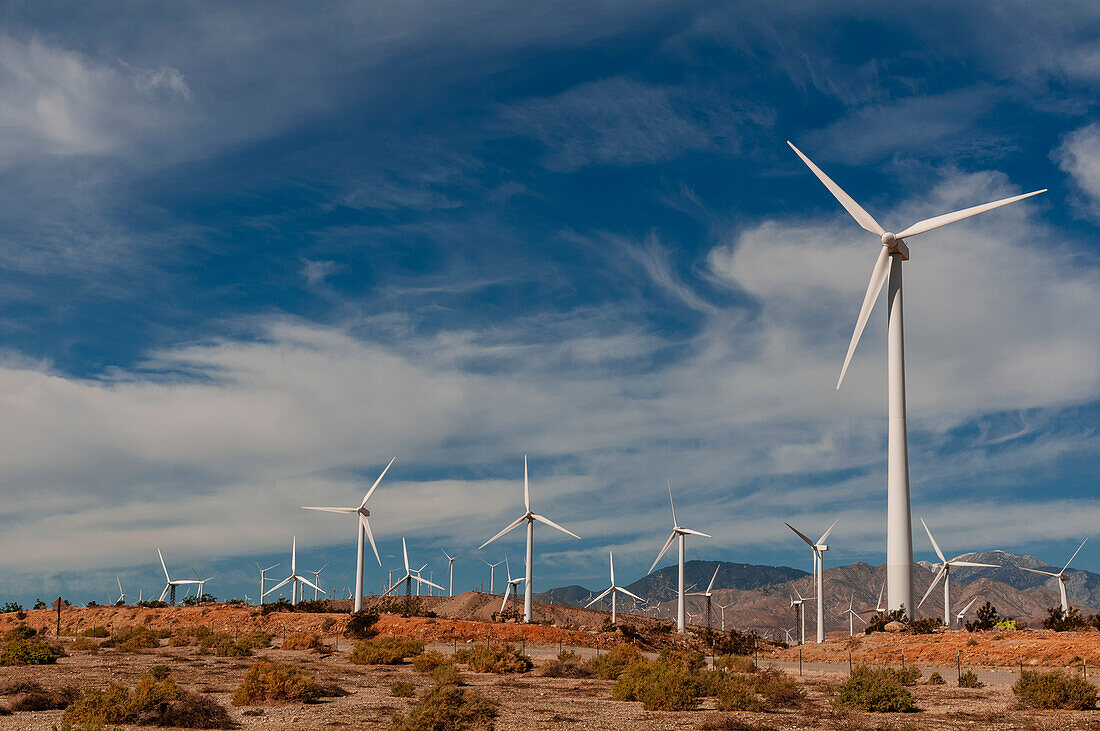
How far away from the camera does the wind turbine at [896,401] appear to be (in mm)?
74750

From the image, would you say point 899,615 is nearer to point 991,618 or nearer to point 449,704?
point 991,618

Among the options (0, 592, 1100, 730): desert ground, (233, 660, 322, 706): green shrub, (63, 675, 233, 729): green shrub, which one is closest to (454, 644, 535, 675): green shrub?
(0, 592, 1100, 730): desert ground

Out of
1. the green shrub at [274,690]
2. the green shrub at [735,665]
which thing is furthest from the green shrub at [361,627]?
the green shrub at [274,690]

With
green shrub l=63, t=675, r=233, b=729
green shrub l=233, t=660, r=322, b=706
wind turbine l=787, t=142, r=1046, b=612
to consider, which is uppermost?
wind turbine l=787, t=142, r=1046, b=612

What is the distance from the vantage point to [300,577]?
488 ft

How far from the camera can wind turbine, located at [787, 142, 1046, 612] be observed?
2943 inches

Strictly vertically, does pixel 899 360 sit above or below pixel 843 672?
above

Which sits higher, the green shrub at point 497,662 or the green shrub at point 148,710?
the green shrub at point 148,710

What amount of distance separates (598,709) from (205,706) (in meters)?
14.5

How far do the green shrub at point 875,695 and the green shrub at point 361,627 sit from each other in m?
53.2

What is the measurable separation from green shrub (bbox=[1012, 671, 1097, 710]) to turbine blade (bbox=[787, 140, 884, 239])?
52618 millimetres

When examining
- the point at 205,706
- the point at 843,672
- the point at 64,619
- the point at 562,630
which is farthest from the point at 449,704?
the point at 64,619

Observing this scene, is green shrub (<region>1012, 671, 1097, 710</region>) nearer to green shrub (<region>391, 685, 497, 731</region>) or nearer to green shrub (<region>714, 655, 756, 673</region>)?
green shrub (<region>714, 655, 756, 673</region>)

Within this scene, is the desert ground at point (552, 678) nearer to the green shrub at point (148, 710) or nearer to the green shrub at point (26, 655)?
the green shrub at point (148, 710)
